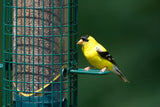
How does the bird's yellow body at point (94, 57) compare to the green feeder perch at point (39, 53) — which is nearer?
the green feeder perch at point (39, 53)

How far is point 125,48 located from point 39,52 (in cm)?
583

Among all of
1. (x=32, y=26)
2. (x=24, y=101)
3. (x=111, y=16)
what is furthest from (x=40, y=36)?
(x=111, y=16)

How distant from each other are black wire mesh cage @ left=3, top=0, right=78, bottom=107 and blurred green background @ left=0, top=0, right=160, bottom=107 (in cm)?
498

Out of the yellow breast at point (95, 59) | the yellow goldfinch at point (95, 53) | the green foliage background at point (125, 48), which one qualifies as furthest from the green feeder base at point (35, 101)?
the green foliage background at point (125, 48)

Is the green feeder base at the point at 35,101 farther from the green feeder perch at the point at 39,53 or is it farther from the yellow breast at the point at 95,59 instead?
the yellow breast at the point at 95,59

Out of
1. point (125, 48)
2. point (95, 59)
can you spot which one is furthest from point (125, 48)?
point (95, 59)

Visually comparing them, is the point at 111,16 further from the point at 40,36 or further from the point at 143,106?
the point at 40,36

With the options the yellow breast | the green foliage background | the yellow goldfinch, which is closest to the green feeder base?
the yellow goldfinch

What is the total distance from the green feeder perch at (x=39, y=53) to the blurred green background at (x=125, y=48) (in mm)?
4983

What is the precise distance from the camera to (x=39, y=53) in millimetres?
7473

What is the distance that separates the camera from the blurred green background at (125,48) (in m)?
12.6

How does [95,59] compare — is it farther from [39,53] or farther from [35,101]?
[35,101]

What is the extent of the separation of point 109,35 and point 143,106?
1.87m

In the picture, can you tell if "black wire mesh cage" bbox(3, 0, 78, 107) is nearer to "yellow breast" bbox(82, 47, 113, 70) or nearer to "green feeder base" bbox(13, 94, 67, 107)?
"green feeder base" bbox(13, 94, 67, 107)
